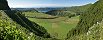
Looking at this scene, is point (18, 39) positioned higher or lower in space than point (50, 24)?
higher

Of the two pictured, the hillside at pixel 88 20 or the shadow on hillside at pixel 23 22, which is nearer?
the shadow on hillside at pixel 23 22

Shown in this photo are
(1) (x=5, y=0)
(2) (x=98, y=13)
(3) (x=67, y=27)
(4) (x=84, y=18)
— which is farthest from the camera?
(3) (x=67, y=27)

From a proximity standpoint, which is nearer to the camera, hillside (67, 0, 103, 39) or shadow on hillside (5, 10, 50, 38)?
shadow on hillside (5, 10, 50, 38)

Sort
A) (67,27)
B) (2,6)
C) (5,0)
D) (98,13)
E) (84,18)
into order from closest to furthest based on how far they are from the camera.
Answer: (2,6) < (5,0) < (98,13) < (84,18) < (67,27)

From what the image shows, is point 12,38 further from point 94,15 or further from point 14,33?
point 94,15

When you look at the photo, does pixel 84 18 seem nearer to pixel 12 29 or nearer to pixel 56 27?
pixel 56 27

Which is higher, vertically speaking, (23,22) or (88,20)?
(23,22)

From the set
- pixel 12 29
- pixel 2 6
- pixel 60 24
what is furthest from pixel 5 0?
pixel 12 29

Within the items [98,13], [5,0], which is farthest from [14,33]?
[98,13]

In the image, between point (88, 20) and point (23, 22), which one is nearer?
point (23, 22)

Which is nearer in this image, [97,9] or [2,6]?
[2,6]

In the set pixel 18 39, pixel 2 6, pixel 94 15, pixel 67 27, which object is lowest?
pixel 67 27
